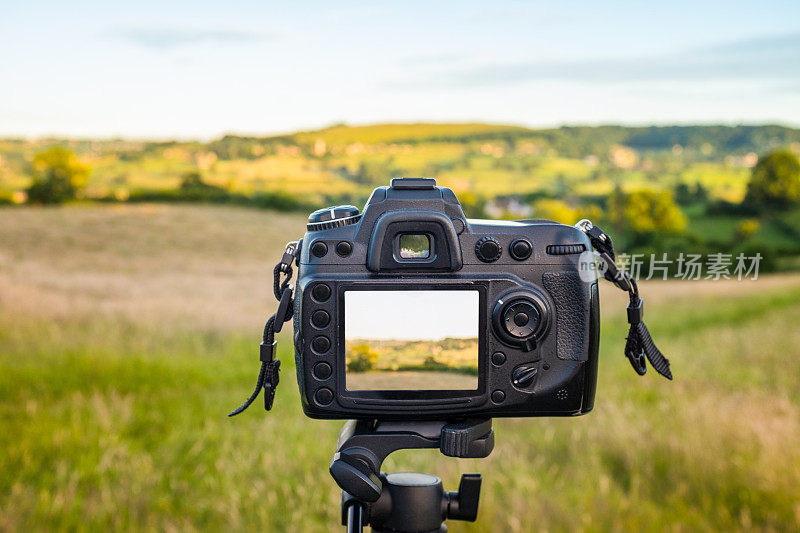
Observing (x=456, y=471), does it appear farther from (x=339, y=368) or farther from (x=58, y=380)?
(x=58, y=380)

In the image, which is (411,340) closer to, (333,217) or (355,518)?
(333,217)

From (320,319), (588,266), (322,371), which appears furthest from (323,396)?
(588,266)

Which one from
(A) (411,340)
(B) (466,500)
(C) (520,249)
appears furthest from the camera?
(B) (466,500)

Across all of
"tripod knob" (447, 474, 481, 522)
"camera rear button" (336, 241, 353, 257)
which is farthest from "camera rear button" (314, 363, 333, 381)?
"tripod knob" (447, 474, 481, 522)

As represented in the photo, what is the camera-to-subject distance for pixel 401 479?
168 cm

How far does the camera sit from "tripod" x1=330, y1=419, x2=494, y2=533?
1.52m

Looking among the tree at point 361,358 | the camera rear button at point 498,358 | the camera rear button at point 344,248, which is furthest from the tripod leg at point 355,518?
the camera rear button at point 344,248

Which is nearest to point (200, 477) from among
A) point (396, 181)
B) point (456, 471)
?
point (456, 471)

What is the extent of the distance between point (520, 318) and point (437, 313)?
0.18 meters

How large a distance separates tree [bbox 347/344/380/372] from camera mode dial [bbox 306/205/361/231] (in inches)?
10.6

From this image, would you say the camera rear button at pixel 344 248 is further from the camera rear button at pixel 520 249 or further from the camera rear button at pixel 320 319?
the camera rear button at pixel 520 249

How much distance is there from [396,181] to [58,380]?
15.1 ft

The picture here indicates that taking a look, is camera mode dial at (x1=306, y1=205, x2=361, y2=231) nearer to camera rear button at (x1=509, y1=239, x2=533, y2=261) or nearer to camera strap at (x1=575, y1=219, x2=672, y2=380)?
camera rear button at (x1=509, y1=239, x2=533, y2=261)

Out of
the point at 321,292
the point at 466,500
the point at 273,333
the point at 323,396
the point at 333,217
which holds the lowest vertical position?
the point at 466,500
